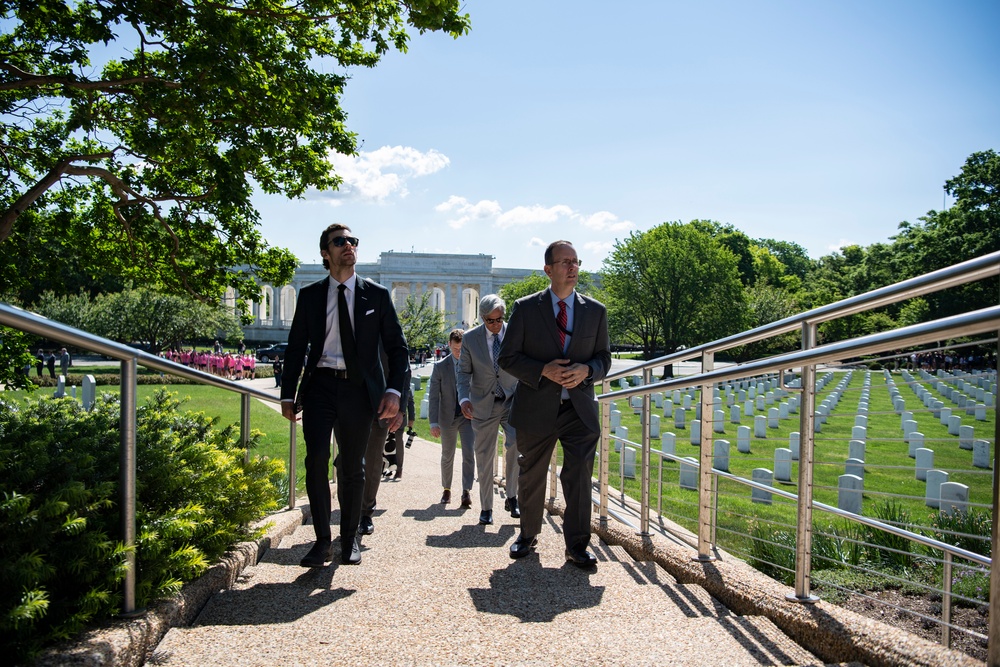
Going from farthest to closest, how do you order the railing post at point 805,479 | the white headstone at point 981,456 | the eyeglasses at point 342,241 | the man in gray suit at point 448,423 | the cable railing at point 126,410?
the white headstone at point 981,456 < the man in gray suit at point 448,423 < the eyeglasses at point 342,241 < the railing post at point 805,479 < the cable railing at point 126,410

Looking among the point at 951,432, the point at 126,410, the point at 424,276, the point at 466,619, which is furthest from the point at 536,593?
the point at 424,276

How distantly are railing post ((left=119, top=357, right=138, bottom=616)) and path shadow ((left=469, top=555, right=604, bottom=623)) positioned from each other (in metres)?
1.43

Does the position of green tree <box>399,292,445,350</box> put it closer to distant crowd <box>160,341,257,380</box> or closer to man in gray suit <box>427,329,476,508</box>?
distant crowd <box>160,341,257,380</box>

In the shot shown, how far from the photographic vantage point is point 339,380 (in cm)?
449

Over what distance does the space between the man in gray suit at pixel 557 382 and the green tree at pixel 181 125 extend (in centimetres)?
403

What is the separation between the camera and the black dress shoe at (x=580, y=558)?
170 inches

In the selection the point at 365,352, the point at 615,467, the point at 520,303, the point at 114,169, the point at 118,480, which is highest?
the point at 114,169

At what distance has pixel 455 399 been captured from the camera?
8219 mm

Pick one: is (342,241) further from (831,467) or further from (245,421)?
(831,467)

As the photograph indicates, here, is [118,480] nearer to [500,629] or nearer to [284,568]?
[284,568]

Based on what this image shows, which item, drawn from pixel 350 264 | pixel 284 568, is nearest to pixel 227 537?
pixel 284 568

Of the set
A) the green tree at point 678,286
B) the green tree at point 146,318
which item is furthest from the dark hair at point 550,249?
the green tree at point 678,286

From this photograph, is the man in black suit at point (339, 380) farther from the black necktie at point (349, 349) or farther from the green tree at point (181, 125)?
the green tree at point (181, 125)

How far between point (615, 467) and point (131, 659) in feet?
43.0
